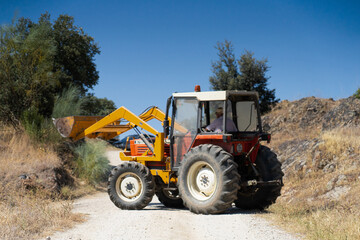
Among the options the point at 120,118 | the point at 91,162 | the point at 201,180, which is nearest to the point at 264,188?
the point at 201,180

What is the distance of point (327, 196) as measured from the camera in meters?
11.6

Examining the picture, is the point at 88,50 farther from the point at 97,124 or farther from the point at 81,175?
the point at 97,124

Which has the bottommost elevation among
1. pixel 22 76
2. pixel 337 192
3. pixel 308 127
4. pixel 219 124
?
pixel 337 192

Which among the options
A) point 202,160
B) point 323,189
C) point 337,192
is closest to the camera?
point 202,160

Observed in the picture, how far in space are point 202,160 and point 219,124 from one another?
1100mm

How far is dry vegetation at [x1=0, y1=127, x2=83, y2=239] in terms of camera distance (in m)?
7.57

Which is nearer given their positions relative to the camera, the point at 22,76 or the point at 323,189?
the point at 323,189

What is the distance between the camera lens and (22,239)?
6.61 metres

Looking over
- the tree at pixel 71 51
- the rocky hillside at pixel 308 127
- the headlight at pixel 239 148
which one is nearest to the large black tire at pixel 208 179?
the headlight at pixel 239 148

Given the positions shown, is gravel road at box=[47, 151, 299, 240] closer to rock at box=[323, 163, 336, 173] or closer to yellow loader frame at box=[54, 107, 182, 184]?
yellow loader frame at box=[54, 107, 182, 184]

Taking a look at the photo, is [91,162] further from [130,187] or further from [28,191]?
[130,187]

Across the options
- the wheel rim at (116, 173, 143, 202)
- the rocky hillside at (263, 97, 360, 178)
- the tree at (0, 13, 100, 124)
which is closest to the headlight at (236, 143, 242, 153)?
the wheel rim at (116, 173, 143, 202)

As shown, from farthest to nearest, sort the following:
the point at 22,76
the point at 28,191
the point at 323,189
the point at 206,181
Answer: the point at 22,76 < the point at 28,191 < the point at 323,189 < the point at 206,181

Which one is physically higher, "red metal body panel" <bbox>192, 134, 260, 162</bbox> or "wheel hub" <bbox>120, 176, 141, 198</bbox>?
"red metal body panel" <bbox>192, 134, 260, 162</bbox>
